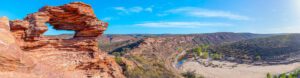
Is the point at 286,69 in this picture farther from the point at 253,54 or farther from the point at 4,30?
the point at 4,30

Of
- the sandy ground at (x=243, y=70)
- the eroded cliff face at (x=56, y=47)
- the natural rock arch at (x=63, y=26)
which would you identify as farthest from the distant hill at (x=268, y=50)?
the natural rock arch at (x=63, y=26)

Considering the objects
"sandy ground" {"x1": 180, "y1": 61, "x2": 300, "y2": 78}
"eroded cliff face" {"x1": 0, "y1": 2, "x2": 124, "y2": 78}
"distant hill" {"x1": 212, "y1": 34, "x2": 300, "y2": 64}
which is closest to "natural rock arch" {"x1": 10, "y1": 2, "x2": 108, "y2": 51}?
"eroded cliff face" {"x1": 0, "y1": 2, "x2": 124, "y2": 78}

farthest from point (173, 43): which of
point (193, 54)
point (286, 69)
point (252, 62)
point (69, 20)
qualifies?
point (69, 20)

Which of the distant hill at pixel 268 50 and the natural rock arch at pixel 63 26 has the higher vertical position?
A: the natural rock arch at pixel 63 26

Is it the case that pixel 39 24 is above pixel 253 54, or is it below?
above

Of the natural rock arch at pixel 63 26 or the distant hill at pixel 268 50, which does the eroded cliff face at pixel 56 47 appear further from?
the distant hill at pixel 268 50

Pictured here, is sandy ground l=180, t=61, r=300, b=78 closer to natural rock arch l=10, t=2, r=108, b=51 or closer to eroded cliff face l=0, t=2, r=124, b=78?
eroded cliff face l=0, t=2, r=124, b=78
